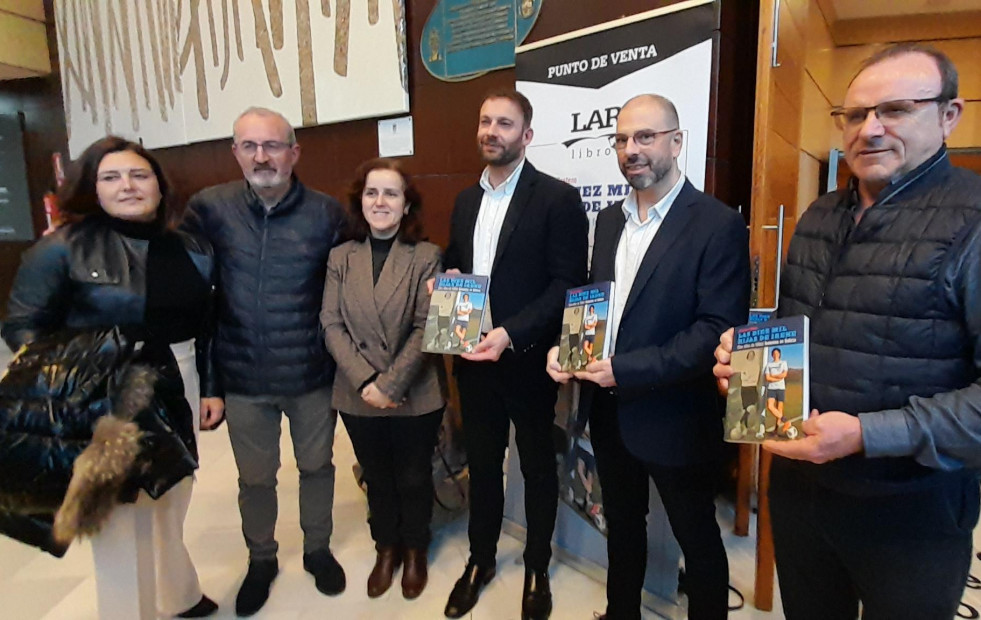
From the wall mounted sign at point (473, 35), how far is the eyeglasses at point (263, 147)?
1.33 metres

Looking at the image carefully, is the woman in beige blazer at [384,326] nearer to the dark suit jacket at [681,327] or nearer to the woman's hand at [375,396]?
the woman's hand at [375,396]

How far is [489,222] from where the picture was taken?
1.85m

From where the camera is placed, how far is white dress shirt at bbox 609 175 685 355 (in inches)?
58.2

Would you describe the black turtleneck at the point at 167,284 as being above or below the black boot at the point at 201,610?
above

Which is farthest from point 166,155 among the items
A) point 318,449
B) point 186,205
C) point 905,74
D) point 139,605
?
point 905,74

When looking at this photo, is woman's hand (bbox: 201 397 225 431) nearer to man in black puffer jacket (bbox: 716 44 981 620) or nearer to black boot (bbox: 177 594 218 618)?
black boot (bbox: 177 594 218 618)

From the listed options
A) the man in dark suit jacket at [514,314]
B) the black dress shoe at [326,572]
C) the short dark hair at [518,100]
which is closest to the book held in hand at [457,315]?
the man in dark suit jacket at [514,314]

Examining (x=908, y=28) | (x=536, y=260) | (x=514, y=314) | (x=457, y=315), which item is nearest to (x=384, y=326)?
(x=457, y=315)

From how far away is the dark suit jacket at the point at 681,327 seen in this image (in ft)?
4.56

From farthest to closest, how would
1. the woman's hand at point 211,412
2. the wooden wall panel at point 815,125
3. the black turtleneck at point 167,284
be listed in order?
the wooden wall panel at point 815,125 → the woman's hand at point 211,412 → the black turtleneck at point 167,284

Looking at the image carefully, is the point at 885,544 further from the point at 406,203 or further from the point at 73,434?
the point at 73,434

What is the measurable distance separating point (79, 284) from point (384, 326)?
821 mm

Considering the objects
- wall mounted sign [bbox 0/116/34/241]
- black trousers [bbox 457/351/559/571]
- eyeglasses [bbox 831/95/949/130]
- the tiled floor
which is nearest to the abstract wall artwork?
wall mounted sign [bbox 0/116/34/241]

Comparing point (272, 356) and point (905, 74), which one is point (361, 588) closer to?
point (272, 356)
